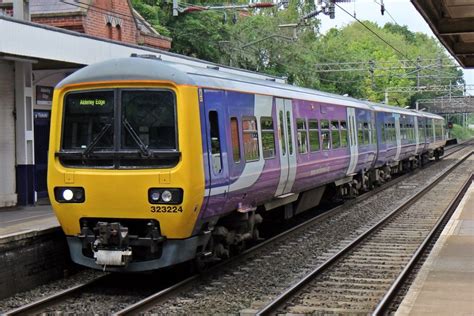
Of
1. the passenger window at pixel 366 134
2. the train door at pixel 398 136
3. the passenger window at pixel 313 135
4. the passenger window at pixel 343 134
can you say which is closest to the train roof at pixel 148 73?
the passenger window at pixel 313 135

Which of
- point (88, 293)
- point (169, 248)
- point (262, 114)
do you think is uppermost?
point (262, 114)

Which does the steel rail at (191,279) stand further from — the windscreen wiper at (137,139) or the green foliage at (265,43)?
the green foliage at (265,43)

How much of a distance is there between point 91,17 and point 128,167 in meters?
14.5

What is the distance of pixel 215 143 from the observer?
9.07 m

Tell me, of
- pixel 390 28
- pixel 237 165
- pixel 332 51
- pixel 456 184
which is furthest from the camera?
pixel 390 28

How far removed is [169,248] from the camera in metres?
8.59

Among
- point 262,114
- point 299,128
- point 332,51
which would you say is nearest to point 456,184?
point 299,128

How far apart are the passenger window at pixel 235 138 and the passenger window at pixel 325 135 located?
538 cm

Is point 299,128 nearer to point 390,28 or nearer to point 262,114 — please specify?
point 262,114

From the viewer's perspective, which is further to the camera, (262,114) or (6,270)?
(262,114)

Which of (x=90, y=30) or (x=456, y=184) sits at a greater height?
(x=90, y=30)

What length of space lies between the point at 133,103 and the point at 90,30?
1380cm

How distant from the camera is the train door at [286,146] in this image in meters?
11.9

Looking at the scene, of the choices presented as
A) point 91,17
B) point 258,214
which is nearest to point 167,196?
point 258,214
